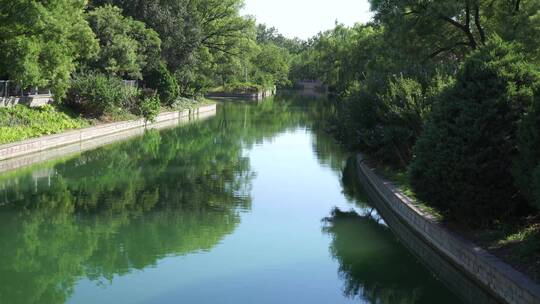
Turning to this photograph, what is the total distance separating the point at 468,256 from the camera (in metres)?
11.4

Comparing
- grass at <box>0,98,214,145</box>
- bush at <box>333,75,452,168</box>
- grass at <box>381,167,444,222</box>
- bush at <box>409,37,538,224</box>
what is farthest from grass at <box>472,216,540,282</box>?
grass at <box>0,98,214,145</box>

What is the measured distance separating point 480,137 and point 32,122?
2319 centimetres

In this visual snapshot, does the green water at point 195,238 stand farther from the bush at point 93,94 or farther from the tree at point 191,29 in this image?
the tree at point 191,29

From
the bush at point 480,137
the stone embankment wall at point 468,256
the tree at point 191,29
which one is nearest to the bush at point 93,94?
the tree at point 191,29

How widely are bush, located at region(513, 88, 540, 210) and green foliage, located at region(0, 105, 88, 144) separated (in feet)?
68.1

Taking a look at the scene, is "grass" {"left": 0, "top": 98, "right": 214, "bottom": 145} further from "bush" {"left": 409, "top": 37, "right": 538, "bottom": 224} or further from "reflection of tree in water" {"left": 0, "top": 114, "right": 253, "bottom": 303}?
"bush" {"left": 409, "top": 37, "right": 538, "bottom": 224}

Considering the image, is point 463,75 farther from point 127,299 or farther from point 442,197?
point 127,299

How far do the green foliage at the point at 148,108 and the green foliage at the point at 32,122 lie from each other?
8545 mm

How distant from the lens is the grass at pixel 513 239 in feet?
33.5

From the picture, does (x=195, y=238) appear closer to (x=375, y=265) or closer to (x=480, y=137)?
(x=375, y=265)

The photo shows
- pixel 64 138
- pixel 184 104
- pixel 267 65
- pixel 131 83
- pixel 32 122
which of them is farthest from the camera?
pixel 267 65

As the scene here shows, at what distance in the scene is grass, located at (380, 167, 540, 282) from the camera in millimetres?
10219

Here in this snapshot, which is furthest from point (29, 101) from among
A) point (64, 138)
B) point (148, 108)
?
point (148, 108)

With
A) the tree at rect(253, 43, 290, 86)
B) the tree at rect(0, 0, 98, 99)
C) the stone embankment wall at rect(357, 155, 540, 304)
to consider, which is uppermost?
the tree at rect(253, 43, 290, 86)
